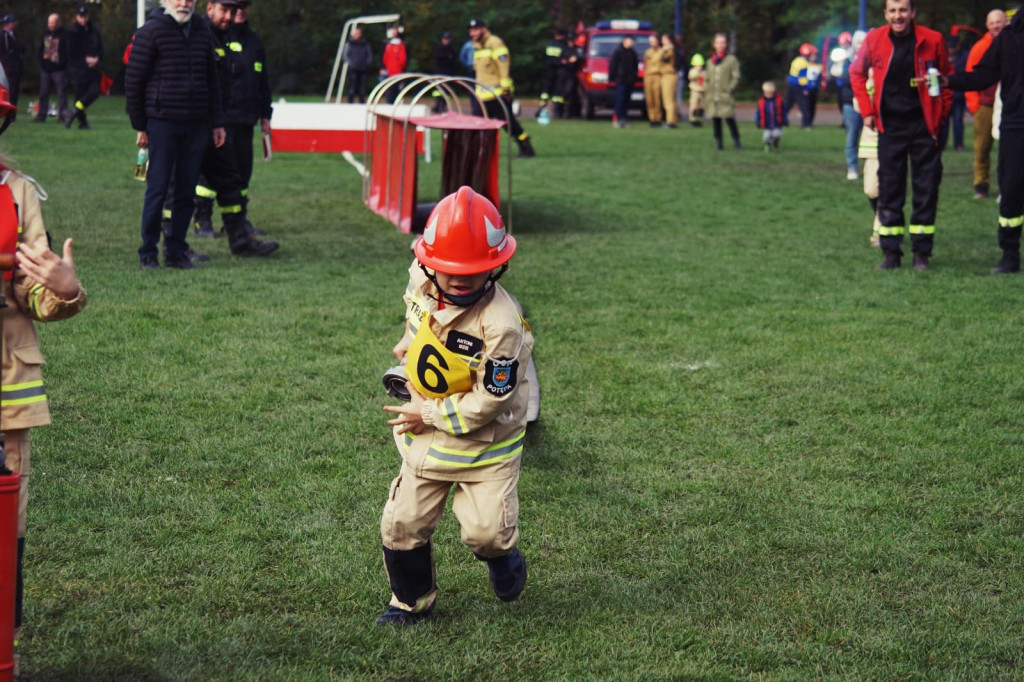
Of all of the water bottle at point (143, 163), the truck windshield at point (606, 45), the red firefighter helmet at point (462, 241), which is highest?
the truck windshield at point (606, 45)

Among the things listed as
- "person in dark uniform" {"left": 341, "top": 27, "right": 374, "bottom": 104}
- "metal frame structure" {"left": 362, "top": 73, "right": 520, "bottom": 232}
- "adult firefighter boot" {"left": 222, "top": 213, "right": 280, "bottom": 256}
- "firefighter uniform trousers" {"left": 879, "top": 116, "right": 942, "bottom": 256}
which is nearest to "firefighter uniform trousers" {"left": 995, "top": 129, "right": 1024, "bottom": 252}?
"firefighter uniform trousers" {"left": 879, "top": 116, "right": 942, "bottom": 256}

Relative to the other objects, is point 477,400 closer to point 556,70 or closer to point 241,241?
point 241,241

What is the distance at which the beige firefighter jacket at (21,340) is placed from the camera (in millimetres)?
3242

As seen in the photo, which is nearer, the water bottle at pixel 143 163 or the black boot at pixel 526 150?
the water bottle at pixel 143 163

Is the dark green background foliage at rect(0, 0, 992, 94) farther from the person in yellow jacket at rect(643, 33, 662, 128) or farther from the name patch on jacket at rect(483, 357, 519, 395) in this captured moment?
the name patch on jacket at rect(483, 357, 519, 395)

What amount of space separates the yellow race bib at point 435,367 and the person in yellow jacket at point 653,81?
76.9 feet

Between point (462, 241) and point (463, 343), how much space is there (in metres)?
0.32

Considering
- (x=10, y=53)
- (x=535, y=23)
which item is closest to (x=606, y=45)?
(x=535, y=23)

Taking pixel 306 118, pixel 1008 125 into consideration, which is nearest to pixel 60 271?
pixel 1008 125

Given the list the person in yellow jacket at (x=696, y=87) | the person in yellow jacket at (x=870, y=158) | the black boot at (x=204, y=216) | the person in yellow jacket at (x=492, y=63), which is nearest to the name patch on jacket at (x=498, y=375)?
the person in yellow jacket at (x=870, y=158)

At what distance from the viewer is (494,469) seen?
378 cm

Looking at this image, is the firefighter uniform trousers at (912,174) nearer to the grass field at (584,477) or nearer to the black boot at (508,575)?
the grass field at (584,477)

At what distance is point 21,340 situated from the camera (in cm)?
330

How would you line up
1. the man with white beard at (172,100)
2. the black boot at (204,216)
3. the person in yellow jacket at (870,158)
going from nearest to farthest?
the man with white beard at (172,100)
the person in yellow jacket at (870,158)
the black boot at (204,216)
